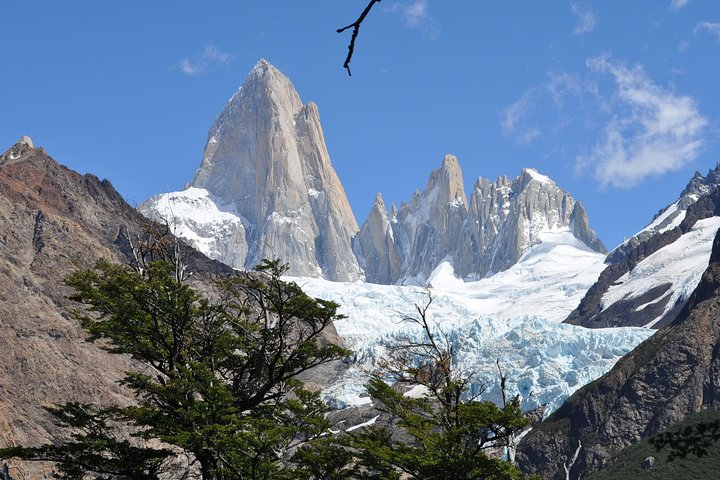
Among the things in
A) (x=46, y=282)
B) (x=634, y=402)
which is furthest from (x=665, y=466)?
(x=46, y=282)

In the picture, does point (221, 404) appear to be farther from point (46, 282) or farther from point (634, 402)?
point (634, 402)

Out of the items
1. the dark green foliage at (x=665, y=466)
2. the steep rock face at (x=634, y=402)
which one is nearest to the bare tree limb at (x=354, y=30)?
the dark green foliage at (x=665, y=466)

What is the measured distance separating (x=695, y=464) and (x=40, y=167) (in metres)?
121

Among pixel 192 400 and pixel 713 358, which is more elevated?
pixel 713 358

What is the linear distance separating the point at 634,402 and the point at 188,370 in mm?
123894

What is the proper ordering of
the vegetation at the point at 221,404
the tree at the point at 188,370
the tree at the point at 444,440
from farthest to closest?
the tree at the point at 444,440 → the vegetation at the point at 221,404 → the tree at the point at 188,370

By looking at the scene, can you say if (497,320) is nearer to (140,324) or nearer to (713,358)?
(713,358)

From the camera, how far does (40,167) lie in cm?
16725

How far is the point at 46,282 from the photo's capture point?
436ft

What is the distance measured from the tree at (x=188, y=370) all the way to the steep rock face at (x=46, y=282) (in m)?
56.4

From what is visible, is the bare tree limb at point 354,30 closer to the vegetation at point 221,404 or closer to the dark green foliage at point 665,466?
the vegetation at point 221,404

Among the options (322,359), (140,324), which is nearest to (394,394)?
(322,359)

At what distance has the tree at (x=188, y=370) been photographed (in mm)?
22031

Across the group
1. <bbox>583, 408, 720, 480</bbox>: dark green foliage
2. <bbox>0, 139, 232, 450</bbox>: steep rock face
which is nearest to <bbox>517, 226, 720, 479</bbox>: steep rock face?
<bbox>583, 408, 720, 480</bbox>: dark green foliage
